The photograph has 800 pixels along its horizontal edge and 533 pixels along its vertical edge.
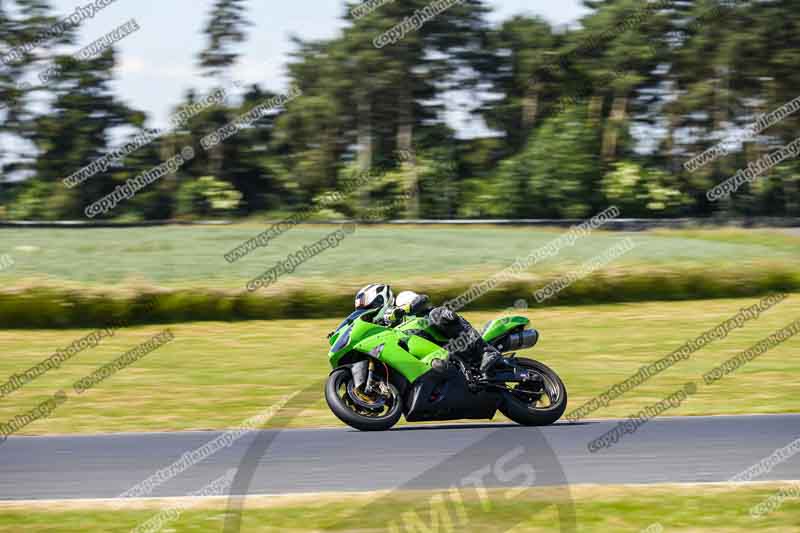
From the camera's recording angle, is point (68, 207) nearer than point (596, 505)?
No

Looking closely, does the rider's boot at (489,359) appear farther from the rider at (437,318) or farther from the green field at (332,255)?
the green field at (332,255)

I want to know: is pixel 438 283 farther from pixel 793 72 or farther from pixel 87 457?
pixel 793 72

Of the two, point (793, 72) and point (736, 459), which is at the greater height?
point (736, 459)

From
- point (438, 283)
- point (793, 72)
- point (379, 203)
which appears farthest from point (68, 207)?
point (438, 283)

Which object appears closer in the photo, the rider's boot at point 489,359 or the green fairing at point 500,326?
the rider's boot at point 489,359

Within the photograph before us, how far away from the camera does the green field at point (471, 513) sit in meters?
7.03

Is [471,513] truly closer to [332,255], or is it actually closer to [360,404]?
[360,404]

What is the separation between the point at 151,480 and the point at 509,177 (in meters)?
55.9

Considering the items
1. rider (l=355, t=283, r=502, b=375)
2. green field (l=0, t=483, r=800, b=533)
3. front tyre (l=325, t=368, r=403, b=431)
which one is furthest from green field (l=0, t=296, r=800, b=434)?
green field (l=0, t=483, r=800, b=533)

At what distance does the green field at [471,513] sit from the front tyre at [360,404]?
2.50 m

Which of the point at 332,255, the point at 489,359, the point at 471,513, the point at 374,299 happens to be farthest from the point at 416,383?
the point at 332,255

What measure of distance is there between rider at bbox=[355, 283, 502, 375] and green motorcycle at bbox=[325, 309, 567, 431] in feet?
0.23

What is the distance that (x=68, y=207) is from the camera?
232 ft

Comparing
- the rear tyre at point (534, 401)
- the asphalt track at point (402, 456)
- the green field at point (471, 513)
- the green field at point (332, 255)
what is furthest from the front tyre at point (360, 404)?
the green field at point (332, 255)
